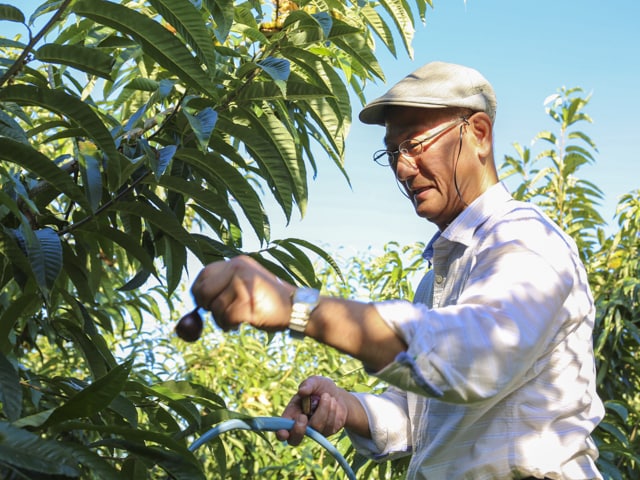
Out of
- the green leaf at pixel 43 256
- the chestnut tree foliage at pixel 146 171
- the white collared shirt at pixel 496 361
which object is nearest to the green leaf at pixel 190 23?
the chestnut tree foliage at pixel 146 171

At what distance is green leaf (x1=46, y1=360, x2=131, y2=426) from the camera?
49.1 inches

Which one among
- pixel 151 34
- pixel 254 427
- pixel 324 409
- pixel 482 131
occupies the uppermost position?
pixel 151 34

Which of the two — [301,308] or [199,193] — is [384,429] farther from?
[301,308]

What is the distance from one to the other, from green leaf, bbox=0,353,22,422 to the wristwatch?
23.1 inches

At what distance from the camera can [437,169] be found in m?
1.61

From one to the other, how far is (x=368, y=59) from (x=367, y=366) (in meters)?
1.04

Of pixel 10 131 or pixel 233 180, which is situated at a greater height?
pixel 10 131

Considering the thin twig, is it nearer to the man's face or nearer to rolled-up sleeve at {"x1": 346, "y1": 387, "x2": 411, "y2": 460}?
the man's face

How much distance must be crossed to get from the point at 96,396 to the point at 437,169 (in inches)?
28.6

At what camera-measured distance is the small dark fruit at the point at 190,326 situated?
110cm

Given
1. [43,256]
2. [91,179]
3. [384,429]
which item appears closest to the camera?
[43,256]

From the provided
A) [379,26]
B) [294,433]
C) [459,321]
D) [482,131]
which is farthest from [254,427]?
[379,26]

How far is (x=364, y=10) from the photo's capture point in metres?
2.17

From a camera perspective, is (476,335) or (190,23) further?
(190,23)
